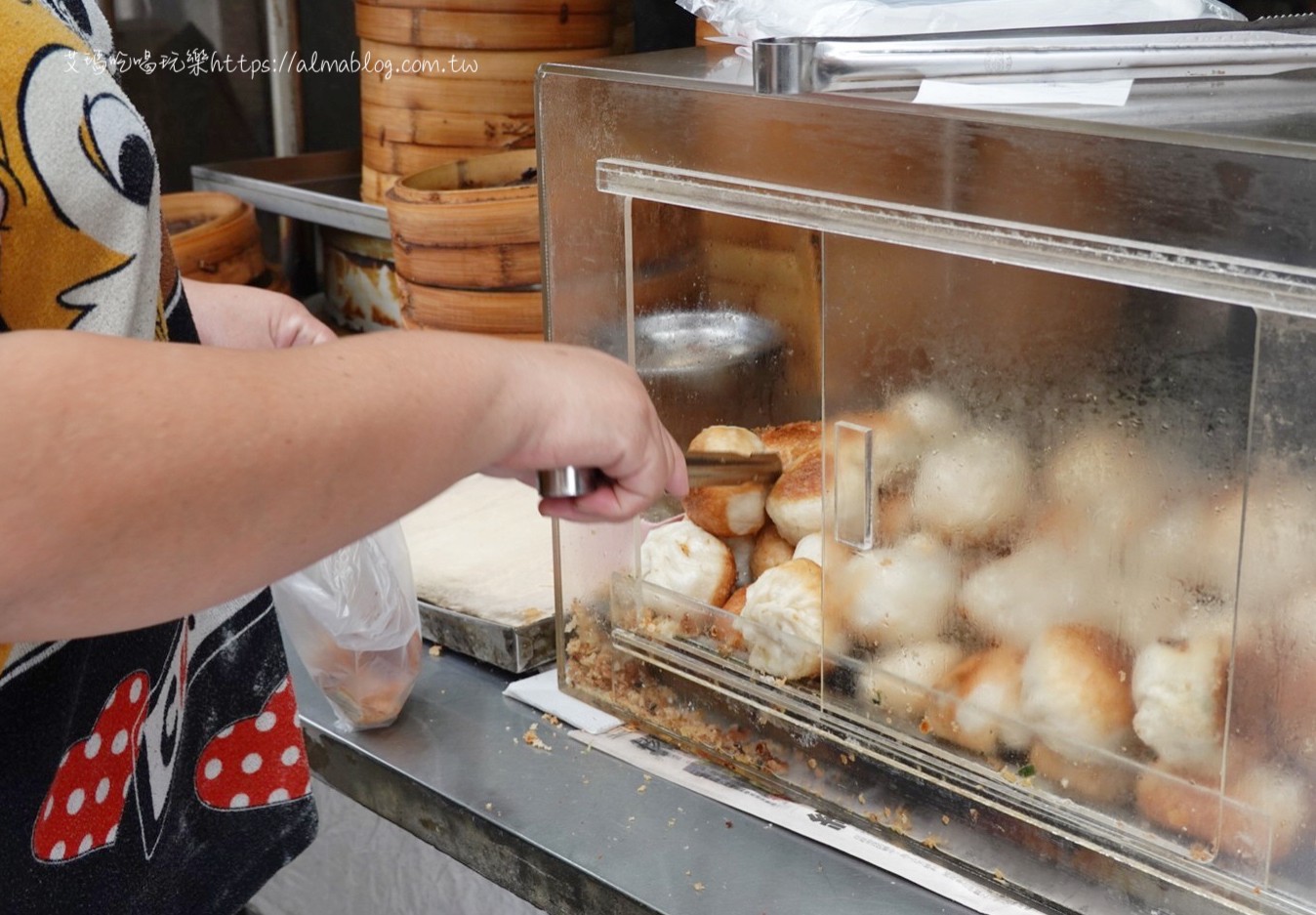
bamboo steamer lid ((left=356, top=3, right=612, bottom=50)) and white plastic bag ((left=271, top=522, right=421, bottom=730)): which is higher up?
bamboo steamer lid ((left=356, top=3, right=612, bottom=50))

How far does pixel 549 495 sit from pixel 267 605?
377 mm

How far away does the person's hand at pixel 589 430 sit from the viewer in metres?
0.65

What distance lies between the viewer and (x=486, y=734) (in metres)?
1.12

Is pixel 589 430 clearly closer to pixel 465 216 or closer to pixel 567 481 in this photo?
pixel 567 481

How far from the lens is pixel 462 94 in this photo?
1.84 metres

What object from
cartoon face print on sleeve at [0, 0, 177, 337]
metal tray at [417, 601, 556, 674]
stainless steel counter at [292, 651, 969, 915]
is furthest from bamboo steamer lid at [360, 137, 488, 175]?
cartoon face print on sleeve at [0, 0, 177, 337]

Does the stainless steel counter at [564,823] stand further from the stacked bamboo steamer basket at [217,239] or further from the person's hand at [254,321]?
the stacked bamboo steamer basket at [217,239]

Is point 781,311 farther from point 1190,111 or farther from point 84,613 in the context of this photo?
point 84,613

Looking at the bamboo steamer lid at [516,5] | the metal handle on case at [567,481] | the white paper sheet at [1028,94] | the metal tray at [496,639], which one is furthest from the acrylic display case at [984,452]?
the bamboo steamer lid at [516,5]

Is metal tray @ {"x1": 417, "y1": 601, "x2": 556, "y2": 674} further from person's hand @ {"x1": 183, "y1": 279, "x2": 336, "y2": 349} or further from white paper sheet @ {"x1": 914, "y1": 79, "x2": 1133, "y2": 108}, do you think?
white paper sheet @ {"x1": 914, "y1": 79, "x2": 1133, "y2": 108}

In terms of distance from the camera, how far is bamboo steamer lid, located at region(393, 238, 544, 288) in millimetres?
1562

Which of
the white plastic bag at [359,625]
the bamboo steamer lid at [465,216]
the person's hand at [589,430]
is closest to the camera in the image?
the person's hand at [589,430]

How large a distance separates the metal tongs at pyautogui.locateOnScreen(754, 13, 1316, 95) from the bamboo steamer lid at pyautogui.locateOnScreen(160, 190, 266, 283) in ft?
4.19

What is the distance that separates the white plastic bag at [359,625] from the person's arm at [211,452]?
489 millimetres
